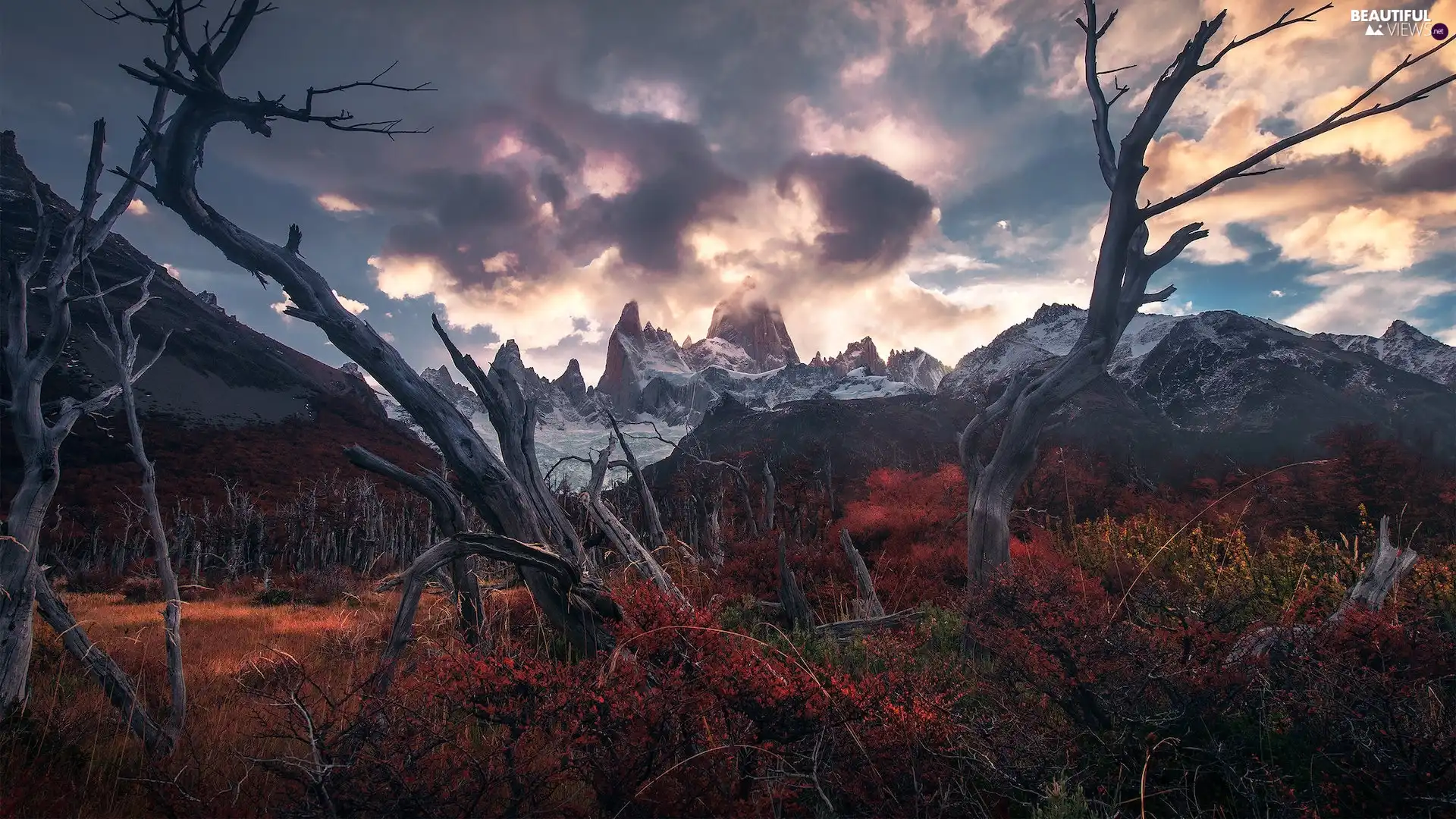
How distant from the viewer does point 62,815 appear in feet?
9.14

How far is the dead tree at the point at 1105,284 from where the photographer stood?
599 centimetres

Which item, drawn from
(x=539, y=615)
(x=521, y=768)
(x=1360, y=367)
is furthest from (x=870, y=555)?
(x=1360, y=367)

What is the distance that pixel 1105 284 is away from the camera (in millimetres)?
6336

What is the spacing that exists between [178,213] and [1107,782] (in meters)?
7.09

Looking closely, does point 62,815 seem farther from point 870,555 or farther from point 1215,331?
point 1215,331

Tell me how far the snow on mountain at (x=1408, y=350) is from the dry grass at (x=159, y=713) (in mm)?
83486

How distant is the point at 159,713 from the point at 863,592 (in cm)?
748

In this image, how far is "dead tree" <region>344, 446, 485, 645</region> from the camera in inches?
166

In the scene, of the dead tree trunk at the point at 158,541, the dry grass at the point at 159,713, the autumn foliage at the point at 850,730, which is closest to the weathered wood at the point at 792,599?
the autumn foliage at the point at 850,730

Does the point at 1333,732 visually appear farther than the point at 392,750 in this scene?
Yes

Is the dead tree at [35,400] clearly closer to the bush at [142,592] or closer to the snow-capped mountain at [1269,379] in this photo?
the bush at [142,592]

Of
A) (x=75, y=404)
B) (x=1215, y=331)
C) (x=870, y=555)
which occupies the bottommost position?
(x=870, y=555)

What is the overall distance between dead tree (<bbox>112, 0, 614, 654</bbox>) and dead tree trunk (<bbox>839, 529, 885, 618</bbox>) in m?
3.58

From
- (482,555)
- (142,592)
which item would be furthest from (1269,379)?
(142,592)
